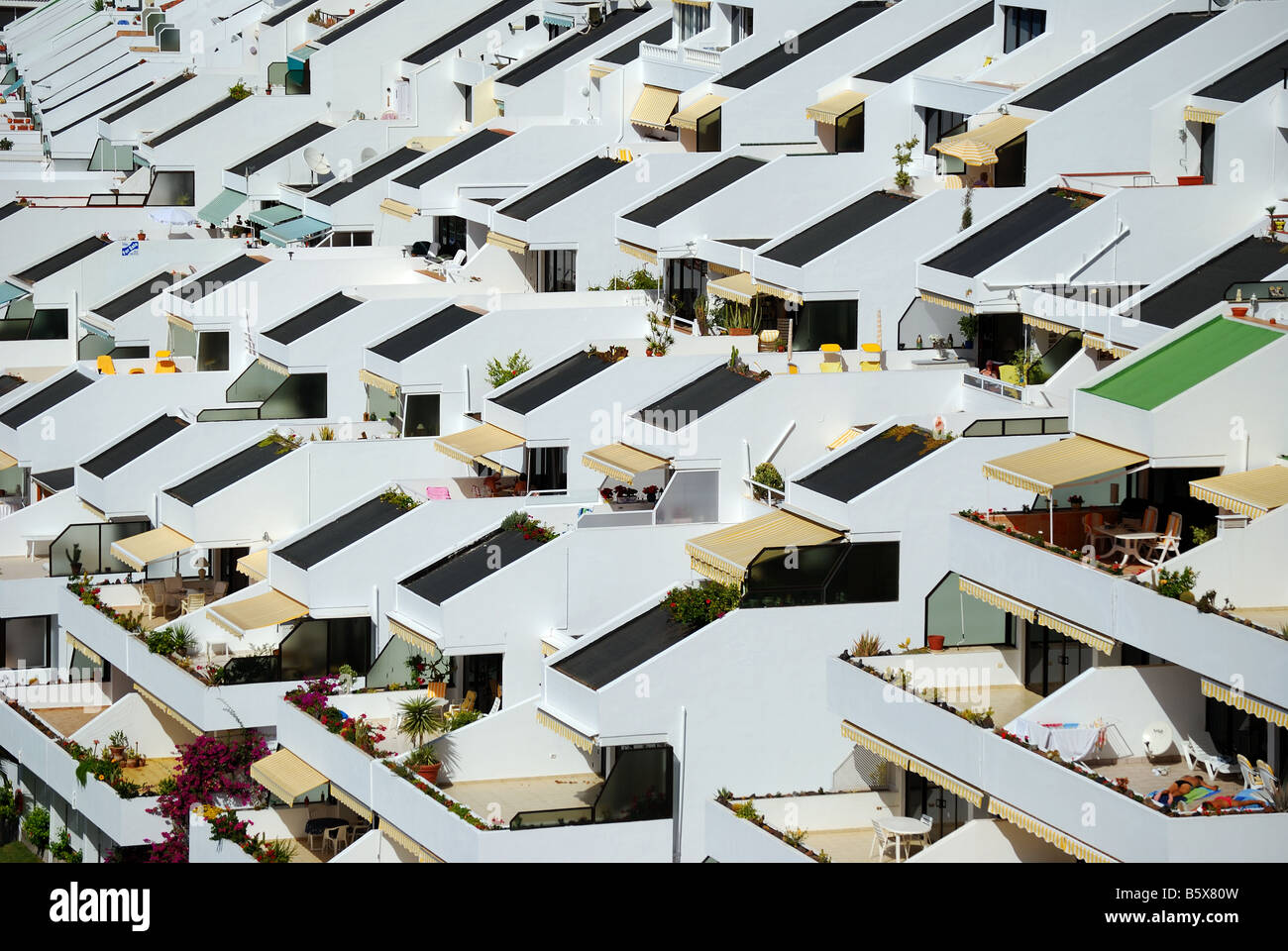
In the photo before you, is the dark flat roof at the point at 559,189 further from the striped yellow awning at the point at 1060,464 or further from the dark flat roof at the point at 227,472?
the striped yellow awning at the point at 1060,464

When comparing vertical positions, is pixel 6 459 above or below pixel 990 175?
below

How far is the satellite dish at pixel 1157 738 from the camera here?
31.4 meters

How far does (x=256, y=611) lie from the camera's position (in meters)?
A: 43.6

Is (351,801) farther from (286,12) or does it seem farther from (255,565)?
(286,12)

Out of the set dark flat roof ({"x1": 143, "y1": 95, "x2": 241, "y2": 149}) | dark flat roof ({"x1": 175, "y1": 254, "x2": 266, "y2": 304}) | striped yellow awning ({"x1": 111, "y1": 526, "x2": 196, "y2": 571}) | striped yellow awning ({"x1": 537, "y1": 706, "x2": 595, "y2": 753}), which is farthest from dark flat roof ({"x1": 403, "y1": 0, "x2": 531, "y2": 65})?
striped yellow awning ({"x1": 537, "y1": 706, "x2": 595, "y2": 753})

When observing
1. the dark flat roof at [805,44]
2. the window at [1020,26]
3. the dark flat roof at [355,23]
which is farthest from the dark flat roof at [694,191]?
the dark flat roof at [355,23]

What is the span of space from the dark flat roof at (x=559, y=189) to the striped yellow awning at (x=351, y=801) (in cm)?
1923

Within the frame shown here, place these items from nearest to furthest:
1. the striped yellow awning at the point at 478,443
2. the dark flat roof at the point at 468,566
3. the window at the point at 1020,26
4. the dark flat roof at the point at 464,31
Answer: the dark flat roof at the point at 468,566 < the striped yellow awning at the point at 478,443 < the window at the point at 1020,26 < the dark flat roof at the point at 464,31

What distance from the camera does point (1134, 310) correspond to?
39.7m

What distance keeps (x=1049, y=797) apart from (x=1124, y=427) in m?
6.17

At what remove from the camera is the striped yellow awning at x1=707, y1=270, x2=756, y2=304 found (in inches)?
1895

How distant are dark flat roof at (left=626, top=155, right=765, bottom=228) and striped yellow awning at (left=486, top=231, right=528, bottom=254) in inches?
134
